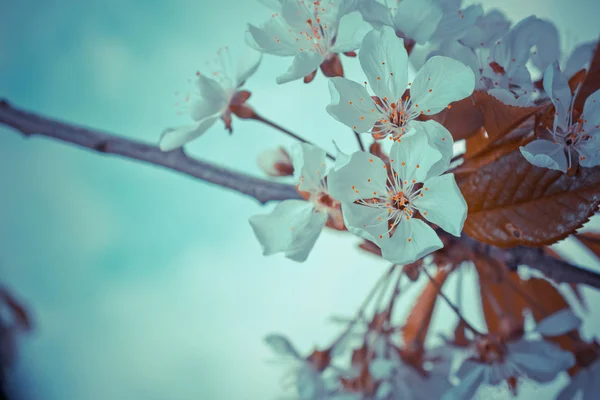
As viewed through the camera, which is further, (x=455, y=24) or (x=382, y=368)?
(x=382, y=368)

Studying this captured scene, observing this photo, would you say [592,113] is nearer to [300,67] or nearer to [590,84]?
[590,84]

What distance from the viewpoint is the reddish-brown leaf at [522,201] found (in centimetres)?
31

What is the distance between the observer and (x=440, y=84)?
0.93 ft

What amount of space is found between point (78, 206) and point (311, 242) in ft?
2.63

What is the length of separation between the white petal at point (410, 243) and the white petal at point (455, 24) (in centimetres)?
13

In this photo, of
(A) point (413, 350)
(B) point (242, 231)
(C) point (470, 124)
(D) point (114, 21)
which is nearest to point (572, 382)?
(A) point (413, 350)

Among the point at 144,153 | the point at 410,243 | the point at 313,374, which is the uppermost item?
the point at 410,243

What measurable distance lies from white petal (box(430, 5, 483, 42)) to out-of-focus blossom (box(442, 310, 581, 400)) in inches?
10.1

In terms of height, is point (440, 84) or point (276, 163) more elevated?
point (440, 84)

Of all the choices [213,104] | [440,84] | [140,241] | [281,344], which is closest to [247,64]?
[213,104]

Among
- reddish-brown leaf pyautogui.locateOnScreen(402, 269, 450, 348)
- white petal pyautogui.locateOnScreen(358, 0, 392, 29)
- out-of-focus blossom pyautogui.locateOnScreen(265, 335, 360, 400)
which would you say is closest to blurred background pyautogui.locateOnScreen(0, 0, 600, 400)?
reddish-brown leaf pyautogui.locateOnScreen(402, 269, 450, 348)

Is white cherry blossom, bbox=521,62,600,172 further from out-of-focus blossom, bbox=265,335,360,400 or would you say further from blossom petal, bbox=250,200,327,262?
out-of-focus blossom, bbox=265,335,360,400

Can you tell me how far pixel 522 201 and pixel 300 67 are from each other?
17 centimetres

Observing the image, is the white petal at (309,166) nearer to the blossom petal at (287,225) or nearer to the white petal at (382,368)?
the blossom petal at (287,225)
